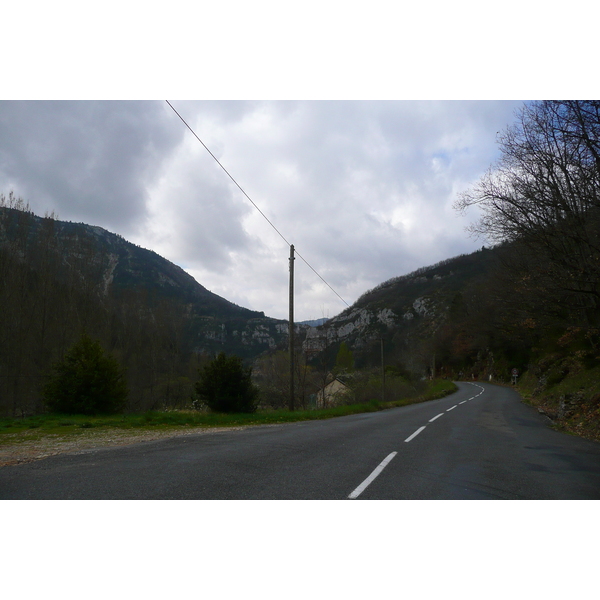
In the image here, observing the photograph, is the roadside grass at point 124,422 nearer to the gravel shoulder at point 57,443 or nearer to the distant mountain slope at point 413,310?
the gravel shoulder at point 57,443

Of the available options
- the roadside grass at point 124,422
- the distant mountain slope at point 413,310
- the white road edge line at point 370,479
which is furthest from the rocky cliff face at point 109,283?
the white road edge line at point 370,479

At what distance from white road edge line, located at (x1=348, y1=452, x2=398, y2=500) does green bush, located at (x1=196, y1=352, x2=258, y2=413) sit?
40.0 ft

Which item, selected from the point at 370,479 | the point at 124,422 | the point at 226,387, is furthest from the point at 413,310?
the point at 370,479

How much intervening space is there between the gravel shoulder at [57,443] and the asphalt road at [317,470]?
576 mm

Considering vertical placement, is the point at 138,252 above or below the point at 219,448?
above

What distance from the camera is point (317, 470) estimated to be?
6215 mm

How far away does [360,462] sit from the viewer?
6965mm

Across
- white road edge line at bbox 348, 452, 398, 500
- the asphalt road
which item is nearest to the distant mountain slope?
the asphalt road

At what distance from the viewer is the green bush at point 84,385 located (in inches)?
641

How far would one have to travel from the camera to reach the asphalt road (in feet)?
16.6

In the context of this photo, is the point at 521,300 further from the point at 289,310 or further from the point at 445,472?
the point at 445,472

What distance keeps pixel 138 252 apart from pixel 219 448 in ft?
441

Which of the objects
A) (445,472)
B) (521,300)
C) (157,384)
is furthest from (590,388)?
(157,384)

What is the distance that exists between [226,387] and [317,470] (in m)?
13.2
